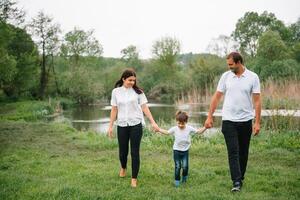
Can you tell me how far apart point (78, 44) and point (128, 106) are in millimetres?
59404

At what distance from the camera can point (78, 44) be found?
6362cm

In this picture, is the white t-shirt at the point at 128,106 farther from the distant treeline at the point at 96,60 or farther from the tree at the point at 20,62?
the tree at the point at 20,62

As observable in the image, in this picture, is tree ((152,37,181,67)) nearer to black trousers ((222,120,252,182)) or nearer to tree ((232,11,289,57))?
tree ((232,11,289,57))

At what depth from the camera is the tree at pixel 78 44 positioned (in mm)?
62812

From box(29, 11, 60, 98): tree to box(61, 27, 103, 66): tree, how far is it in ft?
41.0

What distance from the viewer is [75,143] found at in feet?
40.4

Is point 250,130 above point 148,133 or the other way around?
above

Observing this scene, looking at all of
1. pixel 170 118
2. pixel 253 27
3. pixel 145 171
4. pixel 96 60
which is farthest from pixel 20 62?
pixel 253 27

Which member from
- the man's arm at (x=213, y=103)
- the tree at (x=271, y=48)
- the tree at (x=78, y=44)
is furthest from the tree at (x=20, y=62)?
the man's arm at (x=213, y=103)

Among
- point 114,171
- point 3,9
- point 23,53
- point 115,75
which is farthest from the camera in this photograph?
point 115,75

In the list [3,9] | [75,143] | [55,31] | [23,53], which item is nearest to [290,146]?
[75,143]

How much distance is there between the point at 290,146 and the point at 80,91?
4377cm

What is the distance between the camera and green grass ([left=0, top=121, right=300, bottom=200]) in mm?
5691

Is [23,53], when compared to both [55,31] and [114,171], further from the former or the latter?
[114,171]
